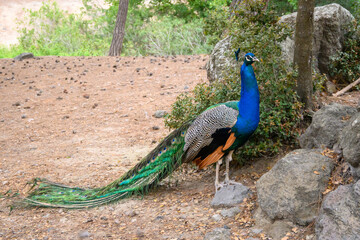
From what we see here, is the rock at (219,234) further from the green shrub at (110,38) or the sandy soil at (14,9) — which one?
the sandy soil at (14,9)

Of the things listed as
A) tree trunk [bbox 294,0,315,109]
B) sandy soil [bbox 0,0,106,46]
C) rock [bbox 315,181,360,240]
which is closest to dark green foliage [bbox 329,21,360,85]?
tree trunk [bbox 294,0,315,109]

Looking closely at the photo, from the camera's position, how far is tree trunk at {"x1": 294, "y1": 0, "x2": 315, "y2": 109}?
4133mm

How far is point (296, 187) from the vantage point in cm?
312

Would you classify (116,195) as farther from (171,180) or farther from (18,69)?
(18,69)

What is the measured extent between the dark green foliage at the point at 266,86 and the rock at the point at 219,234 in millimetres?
1189

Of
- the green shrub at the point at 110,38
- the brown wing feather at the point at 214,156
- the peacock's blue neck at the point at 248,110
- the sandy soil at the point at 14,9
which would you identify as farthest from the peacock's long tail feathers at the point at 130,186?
the sandy soil at the point at 14,9

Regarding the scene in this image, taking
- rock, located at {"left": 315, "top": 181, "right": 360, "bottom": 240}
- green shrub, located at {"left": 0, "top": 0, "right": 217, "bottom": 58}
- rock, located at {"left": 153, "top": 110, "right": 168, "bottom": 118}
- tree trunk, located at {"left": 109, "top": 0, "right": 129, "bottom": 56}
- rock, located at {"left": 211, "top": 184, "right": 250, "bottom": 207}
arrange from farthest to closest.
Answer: green shrub, located at {"left": 0, "top": 0, "right": 217, "bottom": 58}
tree trunk, located at {"left": 109, "top": 0, "right": 129, "bottom": 56}
rock, located at {"left": 153, "top": 110, "right": 168, "bottom": 118}
rock, located at {"left": 211, "top": 184, "right": 250, "bottom": 207}
rock, located at {"left": 315, "top": 181, "right": 360, "bottom": 240}

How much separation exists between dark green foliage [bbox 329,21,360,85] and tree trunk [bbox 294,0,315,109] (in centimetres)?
168

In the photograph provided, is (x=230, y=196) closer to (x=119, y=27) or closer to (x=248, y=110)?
(x=248, y=110)

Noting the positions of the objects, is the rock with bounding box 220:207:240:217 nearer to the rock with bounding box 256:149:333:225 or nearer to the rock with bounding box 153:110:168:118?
the rock with bounding box 256:149:333:225

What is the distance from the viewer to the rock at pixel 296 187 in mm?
3051

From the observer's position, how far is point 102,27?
20438 millimetres

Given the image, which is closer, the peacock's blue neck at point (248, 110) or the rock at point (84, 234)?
the rock at point (84, 234)

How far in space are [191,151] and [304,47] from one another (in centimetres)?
165
